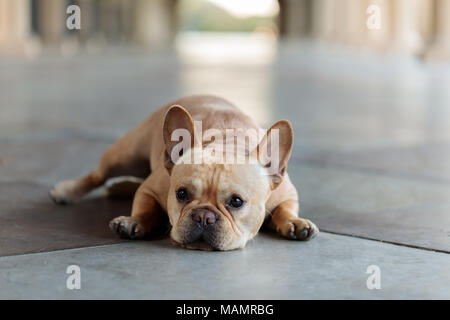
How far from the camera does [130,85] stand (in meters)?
15.1

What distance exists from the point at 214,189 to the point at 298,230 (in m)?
0.58

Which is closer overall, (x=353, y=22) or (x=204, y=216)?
(x=204, y=216)

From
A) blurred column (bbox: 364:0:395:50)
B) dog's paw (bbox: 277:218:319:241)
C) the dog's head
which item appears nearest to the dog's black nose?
the dog's head

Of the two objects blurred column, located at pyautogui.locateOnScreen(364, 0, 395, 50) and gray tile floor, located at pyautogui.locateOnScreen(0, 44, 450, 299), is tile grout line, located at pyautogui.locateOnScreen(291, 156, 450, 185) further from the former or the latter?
blurred column, located at pyautogui.locateOnScreen(364, 0, 395, 50)

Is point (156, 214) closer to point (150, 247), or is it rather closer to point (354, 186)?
point (150, 247)

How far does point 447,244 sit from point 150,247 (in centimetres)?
149

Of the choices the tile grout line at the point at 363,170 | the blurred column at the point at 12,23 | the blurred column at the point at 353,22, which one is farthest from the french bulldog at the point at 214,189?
the blurred column at the point at 353,22

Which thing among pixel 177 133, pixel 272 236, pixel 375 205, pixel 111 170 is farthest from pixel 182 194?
pixel 375 205

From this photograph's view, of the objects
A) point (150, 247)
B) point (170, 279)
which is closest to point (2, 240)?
point (150, 247)

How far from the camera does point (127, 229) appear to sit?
→ 153 inches

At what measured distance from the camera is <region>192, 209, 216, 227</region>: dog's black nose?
3477 millimetres

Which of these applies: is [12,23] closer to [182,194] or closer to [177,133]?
[177,133]

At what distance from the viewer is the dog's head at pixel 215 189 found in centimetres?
354

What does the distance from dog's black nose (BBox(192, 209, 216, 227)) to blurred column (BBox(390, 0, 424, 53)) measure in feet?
104
